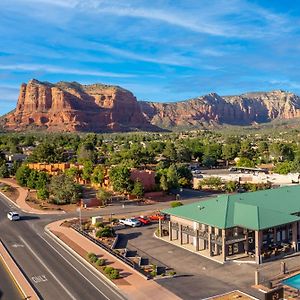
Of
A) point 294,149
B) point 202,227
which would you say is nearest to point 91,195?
point 202,227

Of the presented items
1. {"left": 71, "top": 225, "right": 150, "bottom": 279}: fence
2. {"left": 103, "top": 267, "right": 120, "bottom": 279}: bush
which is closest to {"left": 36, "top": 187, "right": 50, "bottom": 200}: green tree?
{"left": 71, "top": 225, "right": 150, "bottom": 279}: fence

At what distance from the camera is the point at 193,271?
1196 inches

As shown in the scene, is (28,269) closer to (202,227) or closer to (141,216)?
(202,227)

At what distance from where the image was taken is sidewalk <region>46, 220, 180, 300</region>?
25688 mm

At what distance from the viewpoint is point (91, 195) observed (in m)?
61.7

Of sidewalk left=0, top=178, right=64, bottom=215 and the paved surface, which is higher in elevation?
sidewalk left=0, top=178, right=64, bottom=215

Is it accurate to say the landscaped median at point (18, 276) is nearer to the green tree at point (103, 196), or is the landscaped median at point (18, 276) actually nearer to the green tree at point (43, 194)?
the green tree at point (103, 196)

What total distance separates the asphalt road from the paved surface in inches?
50.4

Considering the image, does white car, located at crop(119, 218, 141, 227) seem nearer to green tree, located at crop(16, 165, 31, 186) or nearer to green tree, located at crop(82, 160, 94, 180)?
green tree, located at crop(82, 160, 94, 180)

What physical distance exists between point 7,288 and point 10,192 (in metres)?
41.9

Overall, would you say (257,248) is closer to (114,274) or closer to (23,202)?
(114,274)

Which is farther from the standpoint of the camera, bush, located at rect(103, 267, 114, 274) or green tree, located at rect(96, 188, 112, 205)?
green tree, located at rect(96, 188, 112, 205)

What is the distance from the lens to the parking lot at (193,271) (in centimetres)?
2677

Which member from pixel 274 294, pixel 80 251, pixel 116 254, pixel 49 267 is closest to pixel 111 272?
pixel 116 254
